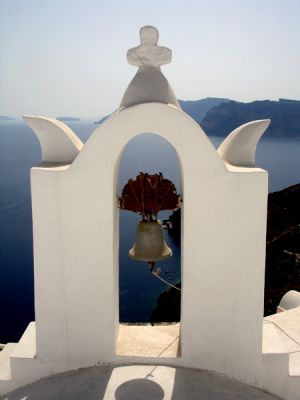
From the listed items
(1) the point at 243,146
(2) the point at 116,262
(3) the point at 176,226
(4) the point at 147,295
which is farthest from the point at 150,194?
(3) the point at 176,226

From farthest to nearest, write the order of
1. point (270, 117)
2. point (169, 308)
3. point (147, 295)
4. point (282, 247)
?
point (270, 117) < point (147, 295) < point (169, 308) < point (282, 247)

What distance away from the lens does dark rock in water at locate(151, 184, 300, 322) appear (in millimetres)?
22337

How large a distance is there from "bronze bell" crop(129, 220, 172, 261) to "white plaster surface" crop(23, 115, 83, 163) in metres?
1.16

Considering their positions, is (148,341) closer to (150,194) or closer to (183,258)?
(183,258)

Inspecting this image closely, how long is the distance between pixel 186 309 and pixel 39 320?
164 centimetres

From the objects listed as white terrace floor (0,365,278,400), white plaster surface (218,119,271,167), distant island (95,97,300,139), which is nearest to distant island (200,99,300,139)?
distant island (95,97,300,139)

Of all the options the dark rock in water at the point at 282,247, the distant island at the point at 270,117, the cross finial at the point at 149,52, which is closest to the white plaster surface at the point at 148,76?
the cross finial at the point at 149,52

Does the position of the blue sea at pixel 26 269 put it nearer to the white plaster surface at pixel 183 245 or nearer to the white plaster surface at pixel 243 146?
the white plaster surface at pixel 243 146

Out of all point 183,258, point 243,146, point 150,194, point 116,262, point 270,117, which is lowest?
point 116,262

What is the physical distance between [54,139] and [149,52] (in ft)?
4.68

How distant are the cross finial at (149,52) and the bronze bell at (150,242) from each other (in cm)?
173

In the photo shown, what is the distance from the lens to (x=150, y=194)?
456 centimetres

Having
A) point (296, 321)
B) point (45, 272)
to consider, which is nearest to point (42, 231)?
point (45, 272)

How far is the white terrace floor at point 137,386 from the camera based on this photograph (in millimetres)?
4336
